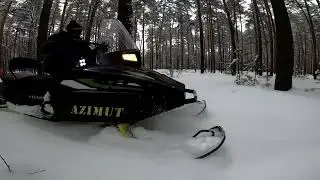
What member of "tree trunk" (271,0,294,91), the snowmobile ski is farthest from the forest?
the snowmobile ski

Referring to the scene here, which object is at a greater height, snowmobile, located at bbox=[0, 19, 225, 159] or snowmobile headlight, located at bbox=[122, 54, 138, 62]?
snowmobile headlight, located at bbox=[122, 54, 138, 62]

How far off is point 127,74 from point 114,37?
1.21 m

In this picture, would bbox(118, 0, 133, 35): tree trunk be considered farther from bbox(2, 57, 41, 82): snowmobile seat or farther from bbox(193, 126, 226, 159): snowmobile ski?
bbox(193, 126, 226, 159): snowmobile ski

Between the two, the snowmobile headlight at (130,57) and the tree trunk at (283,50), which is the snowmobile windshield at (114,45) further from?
the tree trunk at (283,50)

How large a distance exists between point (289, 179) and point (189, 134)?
4.85 feet

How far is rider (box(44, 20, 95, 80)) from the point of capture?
438 cm

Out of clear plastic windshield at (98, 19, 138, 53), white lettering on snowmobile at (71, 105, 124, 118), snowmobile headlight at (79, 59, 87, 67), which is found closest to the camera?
white lettering on snowmobile at (71, 105, 124, 118)

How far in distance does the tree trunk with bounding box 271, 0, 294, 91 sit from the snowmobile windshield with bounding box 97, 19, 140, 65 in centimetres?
448

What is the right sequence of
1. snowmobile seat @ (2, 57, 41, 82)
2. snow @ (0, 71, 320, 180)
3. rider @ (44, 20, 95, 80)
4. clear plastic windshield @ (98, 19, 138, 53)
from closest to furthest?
snow @ (0, 71, 320, 180)
rider @ (44, 20, 95, 80)
clear plastic windshield @ (98, 19, 138, 53)
snowmobile seat @ (2, 57, 41, 82)

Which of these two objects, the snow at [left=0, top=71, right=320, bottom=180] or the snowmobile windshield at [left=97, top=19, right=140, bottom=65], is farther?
the snowmobile windshield at [left=97, top=19, right=140, bottom=65]

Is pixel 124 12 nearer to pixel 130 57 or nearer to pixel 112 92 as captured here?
pixel 130 57

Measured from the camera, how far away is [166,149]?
3783 mm

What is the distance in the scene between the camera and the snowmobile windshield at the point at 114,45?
4.42m

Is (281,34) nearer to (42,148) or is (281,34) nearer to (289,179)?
(289,179)
